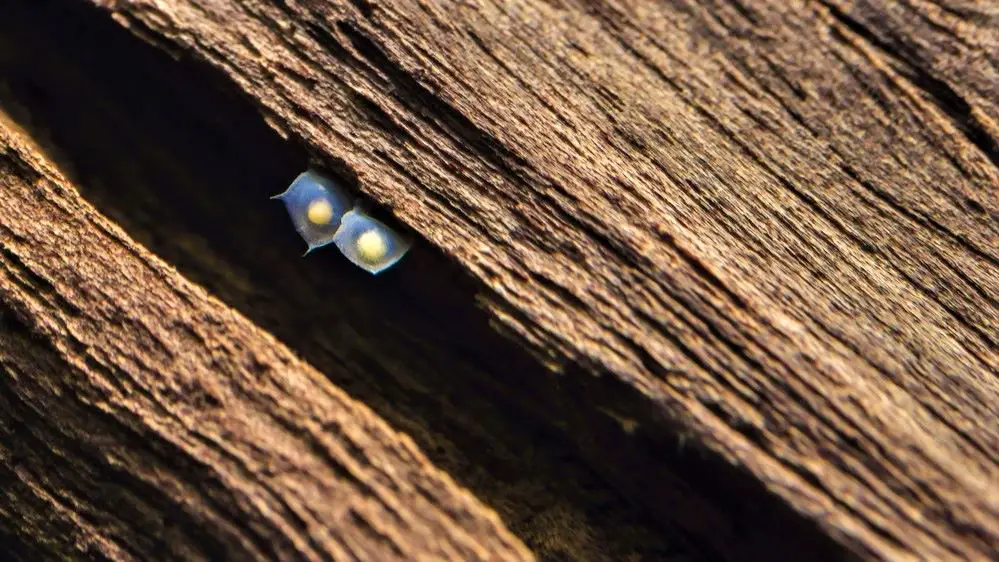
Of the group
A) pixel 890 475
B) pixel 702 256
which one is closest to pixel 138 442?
pixel 702 256

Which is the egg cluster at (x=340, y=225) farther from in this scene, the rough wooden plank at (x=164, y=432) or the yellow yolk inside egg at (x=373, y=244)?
the rough wooden plank at (x=164, y=432)

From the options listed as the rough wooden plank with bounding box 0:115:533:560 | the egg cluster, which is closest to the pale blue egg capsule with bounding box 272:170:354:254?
the egg cluster

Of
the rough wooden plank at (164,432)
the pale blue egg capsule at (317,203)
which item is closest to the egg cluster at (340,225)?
the pale blue egg capsule at (317,203)

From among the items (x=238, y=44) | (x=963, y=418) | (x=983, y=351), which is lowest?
(x=238, y=44)

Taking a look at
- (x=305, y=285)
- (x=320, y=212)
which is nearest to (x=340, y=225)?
(x=320, y=212)

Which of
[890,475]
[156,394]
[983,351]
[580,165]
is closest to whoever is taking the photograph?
[890,475]

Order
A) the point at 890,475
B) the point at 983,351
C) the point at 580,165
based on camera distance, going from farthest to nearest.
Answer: the point at 983,351 → the point at 580,165 → the point at 890,475

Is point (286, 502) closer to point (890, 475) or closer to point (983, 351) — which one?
point (890, 475)
